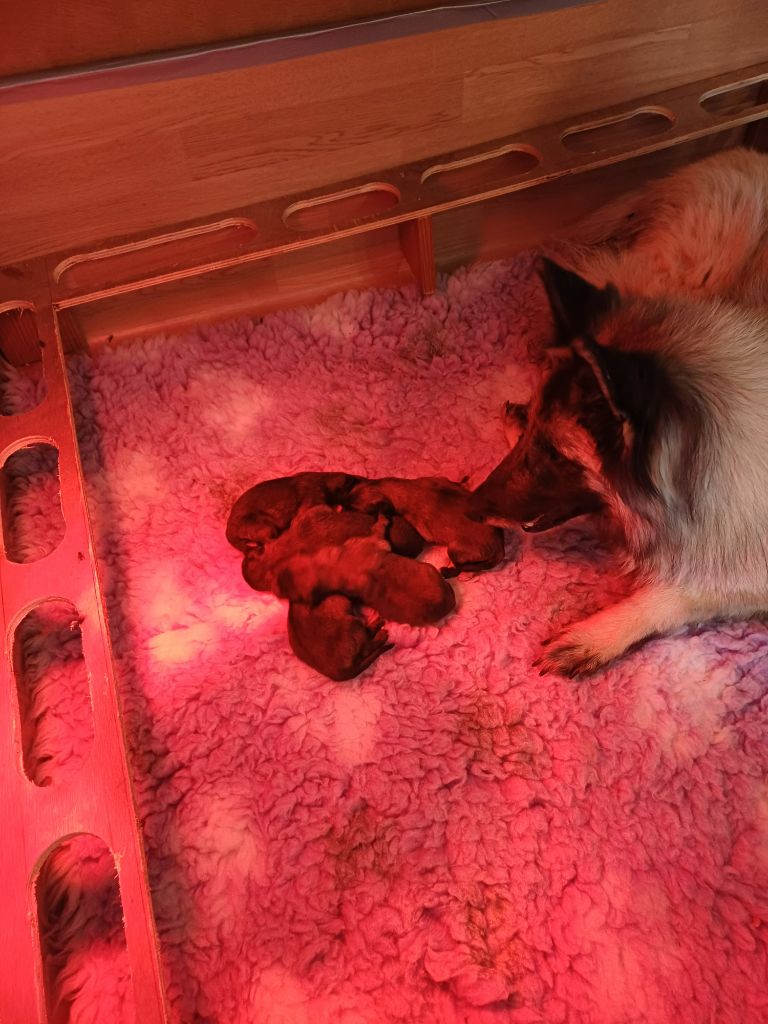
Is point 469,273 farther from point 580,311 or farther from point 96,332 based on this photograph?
point 96,332

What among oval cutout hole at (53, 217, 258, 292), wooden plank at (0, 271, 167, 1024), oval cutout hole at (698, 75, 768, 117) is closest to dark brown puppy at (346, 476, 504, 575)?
wooden plank at (0, 271, 167, 1024)

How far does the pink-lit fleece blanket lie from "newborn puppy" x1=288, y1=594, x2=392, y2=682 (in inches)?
3.3

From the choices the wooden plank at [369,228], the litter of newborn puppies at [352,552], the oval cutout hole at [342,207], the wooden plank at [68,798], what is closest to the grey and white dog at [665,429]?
the litter of newborn puppies at [352,552]

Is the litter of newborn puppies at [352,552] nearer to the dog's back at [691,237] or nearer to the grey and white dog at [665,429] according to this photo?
the grey and white dog at [665,429]

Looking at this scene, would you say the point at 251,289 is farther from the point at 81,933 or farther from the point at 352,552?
the point at 81,933

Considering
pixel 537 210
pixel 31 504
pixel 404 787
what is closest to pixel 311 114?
pixel 537 210

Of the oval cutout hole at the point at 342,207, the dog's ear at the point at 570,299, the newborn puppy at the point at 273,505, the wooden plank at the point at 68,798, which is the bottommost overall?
the wooden plank at the point at 68,798

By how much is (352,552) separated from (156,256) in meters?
1.08

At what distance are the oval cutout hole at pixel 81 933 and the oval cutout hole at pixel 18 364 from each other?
126cm

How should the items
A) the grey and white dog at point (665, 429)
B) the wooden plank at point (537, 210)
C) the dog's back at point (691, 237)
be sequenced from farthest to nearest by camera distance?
the wooden plank at point (537, 210) → the dog's back at point (691, 237) → the grey and white dog at point (665, 429)

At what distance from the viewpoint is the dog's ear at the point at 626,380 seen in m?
1.24

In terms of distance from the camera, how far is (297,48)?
207cm

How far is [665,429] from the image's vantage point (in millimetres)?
1387

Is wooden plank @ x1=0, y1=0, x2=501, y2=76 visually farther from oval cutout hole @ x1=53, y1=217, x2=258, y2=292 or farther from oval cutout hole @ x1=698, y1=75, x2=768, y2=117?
oval cutout hole @ x1=698, y1=75, x2=768, y2=117
